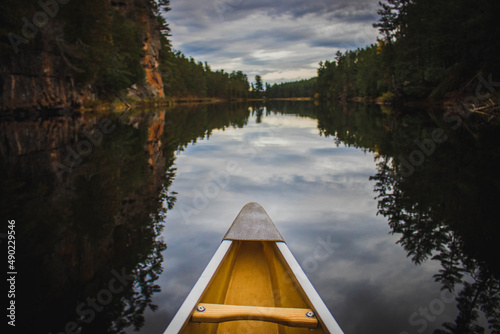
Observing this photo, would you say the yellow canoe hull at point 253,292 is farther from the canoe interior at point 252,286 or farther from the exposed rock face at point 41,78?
the exposed rock face at point 41,78

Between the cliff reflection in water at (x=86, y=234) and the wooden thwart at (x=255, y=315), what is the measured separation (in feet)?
3.06

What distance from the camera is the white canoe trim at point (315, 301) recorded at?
2.03 meters

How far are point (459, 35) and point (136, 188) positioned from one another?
28005 millimetres

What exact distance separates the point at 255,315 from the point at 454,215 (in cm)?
460

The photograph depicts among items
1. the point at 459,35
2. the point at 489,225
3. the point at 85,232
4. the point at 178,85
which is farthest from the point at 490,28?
the point at 178,85

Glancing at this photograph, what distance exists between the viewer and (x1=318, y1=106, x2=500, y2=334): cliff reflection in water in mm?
3209

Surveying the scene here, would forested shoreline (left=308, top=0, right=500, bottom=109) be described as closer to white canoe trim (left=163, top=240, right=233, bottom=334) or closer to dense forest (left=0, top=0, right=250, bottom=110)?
white canoe trim (left=163, top=240, right=233, bottom=334)

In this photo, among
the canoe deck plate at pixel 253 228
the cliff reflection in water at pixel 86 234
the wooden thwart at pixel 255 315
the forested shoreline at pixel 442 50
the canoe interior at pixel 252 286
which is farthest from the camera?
the forested shoreline at pixel 442 50

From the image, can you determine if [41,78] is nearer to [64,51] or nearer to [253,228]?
[64,51]

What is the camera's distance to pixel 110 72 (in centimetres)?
3153

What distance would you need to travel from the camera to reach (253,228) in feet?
12.0

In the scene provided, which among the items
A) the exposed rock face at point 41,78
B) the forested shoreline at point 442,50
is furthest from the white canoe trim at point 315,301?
the forested shoreline at point 442,50

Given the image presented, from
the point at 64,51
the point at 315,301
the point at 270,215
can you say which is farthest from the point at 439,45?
the point at 315,301

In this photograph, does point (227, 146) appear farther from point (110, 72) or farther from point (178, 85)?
point (178, 85)
